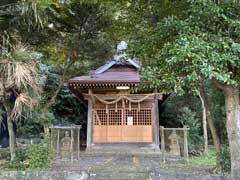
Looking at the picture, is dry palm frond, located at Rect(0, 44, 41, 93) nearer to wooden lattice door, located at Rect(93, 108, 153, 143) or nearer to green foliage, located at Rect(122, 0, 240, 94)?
green foliage, located at Rect(122, 0, 240, 94)

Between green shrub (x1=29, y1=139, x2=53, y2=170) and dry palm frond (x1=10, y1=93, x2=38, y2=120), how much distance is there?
0.87m

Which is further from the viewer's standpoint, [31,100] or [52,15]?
[52,15]

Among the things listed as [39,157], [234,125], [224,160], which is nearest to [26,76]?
[39,157]

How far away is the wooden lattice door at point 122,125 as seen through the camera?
10.2 metres

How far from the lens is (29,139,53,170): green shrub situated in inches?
235

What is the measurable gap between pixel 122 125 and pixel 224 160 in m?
5.16

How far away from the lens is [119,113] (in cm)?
1050

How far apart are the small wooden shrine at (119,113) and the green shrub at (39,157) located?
3959mm

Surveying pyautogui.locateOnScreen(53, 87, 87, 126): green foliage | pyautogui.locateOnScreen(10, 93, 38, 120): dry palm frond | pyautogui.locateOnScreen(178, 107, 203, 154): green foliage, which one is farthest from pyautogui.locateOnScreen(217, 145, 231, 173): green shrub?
pyautogui.locateOnScreen(53, 87, 87, 126): green foliage

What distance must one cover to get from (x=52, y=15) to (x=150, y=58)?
4.30 meters

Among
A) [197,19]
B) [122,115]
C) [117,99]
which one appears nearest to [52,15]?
[117,99]

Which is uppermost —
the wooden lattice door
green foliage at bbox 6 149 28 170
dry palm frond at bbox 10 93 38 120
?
dry palm frond at bbox 10 93 38 120

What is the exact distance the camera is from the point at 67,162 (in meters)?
7.45

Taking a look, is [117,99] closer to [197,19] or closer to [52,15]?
[52,15]
